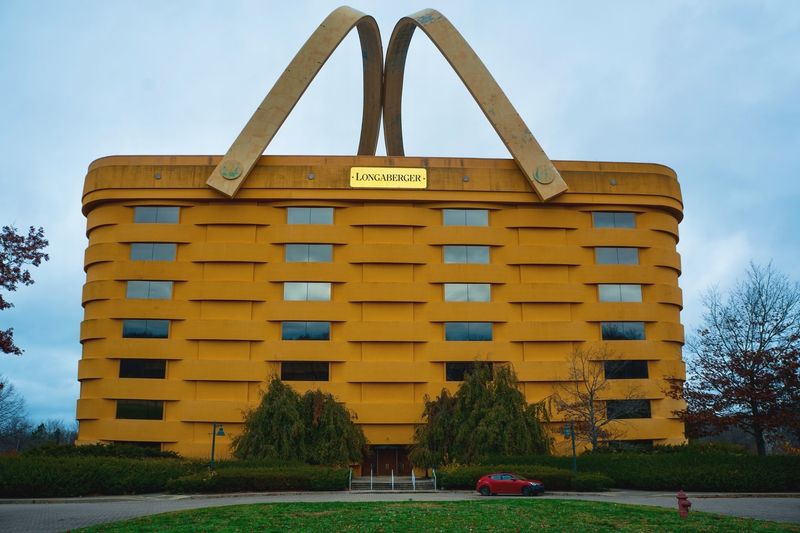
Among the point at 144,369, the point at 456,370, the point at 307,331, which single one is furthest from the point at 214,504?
the point at 456,370

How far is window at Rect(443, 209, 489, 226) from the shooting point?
44781 millimetres

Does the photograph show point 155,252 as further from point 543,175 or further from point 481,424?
point 543,175

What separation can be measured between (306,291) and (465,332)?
1077 centimetres

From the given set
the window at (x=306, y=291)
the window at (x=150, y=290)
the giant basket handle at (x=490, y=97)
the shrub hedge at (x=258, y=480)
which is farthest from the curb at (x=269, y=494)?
the giant basket handle at (x=490, y=97)

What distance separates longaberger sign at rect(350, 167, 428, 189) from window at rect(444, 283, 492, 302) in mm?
7037

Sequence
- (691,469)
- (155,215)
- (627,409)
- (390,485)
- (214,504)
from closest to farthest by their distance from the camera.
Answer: (214,504) → (691,469) → (390,485) → (627,409) → (155,215)

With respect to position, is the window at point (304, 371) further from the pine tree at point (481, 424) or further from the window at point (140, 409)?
the window at point (140, 409)

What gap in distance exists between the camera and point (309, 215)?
44375 mm

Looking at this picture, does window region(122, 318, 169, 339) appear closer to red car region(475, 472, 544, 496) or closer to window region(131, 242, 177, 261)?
window region(131, 242, 177, 261)

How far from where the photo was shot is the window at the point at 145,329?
42.6 m

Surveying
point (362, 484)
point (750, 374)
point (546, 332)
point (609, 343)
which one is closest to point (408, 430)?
point (362, 484)

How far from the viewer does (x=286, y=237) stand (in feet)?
143

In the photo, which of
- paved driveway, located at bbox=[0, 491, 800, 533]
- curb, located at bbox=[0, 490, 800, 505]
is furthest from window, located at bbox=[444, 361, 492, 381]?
paved driveway, located at bbox=[0, 491, 800, 533]

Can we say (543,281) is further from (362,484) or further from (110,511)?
(110,511)
